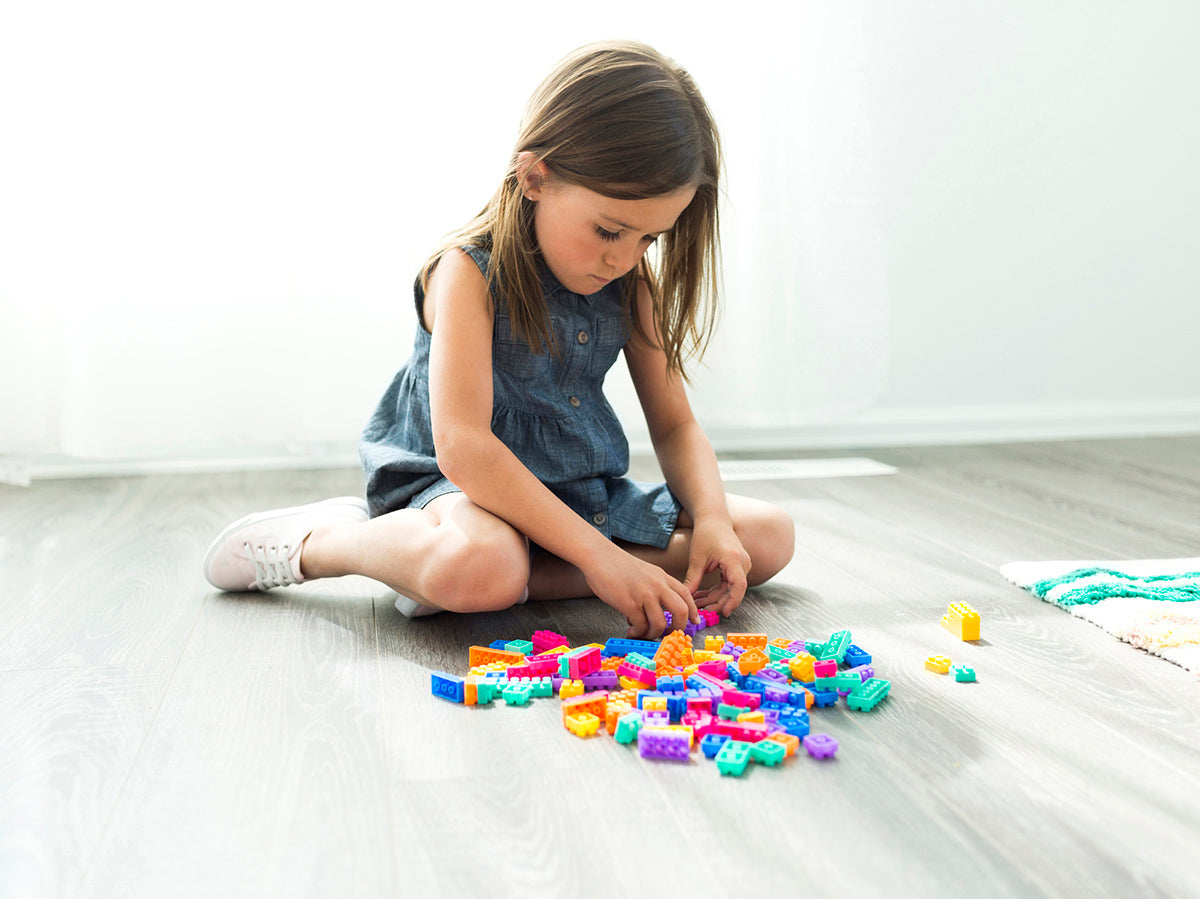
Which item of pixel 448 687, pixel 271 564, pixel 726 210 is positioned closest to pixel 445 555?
pixel 448 687

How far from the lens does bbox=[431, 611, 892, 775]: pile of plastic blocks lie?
86cm

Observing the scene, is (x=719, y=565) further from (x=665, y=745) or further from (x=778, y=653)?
(x=665, y=745)

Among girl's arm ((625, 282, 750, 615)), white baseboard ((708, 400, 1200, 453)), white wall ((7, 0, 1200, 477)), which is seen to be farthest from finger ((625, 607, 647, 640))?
white baseboard ((708, 400, 1200, 453))

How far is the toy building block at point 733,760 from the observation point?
2.69 ft

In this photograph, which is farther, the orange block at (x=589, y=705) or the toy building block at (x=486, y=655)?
the toy building block at (x=486, y=655)

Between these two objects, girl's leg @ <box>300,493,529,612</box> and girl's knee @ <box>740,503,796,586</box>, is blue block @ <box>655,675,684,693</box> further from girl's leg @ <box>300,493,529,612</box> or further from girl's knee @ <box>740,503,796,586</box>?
girl's knee @ <box>740,503,796,586</box>

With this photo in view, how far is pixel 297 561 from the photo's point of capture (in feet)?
4.33

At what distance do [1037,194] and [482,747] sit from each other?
2.32 m

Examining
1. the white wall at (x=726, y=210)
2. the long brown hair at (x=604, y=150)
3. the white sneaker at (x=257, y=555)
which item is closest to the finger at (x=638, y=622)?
the long brown hair at (x=604, y=150)

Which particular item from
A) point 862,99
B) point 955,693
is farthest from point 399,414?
point 862,99

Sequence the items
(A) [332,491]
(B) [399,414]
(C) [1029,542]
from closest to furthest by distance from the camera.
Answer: (B) [399,414] → (C) [1029,542] → (A) [332,491]

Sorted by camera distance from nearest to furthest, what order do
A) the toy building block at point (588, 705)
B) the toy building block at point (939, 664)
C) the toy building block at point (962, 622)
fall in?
the toy building block at point (588, 705), the toy building block at point (939, 664), the toy building block at point (962, 622)

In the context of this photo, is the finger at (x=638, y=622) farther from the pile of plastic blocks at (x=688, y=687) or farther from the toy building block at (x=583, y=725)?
the toy building block at (x=583, y=725)

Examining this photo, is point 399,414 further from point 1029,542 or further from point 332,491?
point 1029,542
